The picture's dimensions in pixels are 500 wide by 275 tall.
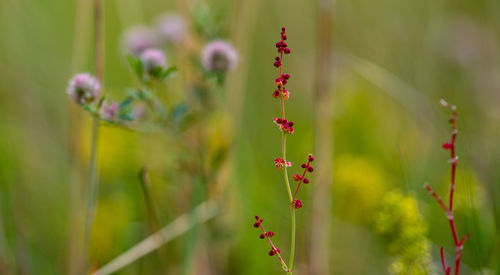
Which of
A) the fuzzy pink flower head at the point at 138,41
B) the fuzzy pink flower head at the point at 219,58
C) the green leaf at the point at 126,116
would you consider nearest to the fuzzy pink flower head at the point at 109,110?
the green leaf at the point at 126,116

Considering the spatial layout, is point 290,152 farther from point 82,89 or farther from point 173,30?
point 82,89

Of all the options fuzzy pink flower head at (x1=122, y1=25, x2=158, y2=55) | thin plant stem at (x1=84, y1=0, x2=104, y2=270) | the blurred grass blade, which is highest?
fuzzy pink flower head at (x1=122, y1=25, x2=158, y2=55)

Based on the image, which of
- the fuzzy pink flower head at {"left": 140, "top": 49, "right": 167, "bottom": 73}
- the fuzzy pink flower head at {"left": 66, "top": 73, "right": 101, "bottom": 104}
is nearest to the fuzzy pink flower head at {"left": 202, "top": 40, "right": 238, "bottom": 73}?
the fuzzy pink flower head at {"left": 140, "top": 49, "right": 167, "bottom": 73}

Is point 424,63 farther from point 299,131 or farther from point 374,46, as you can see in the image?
point 299,131

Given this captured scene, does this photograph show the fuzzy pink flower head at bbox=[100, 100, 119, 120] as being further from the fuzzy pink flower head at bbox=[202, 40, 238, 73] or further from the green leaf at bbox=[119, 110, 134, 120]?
the fuzzy pink flower head at bbox=[202, 40, 238, 73]

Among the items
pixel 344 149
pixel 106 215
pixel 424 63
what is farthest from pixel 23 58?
pixel 424 63

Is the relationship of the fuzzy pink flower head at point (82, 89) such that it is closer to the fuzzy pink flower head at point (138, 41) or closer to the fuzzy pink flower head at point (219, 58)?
the fuzzy pink flower head at point (219, 58)

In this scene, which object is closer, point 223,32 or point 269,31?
point 223,32
